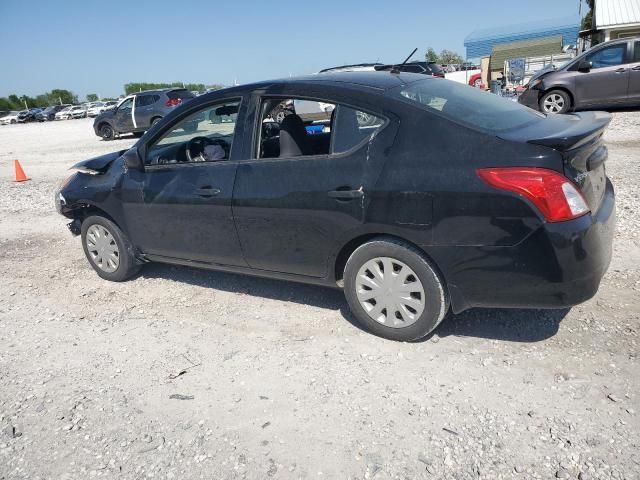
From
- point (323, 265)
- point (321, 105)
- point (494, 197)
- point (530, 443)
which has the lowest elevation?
point (530, 443)

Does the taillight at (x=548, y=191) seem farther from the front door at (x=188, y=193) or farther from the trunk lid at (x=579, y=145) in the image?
the front door at (x=188, y=193)

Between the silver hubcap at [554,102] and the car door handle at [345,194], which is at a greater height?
the car door handle at [345,194]

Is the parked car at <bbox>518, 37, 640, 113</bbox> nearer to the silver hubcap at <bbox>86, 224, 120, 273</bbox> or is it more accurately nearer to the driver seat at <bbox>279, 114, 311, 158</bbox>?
the driver seat at <bbox>279, 114, 311, 158</bbox>

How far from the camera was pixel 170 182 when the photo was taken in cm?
423

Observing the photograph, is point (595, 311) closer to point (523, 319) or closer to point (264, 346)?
point (523, 319)

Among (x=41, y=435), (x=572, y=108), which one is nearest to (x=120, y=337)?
(x=41, y=435)

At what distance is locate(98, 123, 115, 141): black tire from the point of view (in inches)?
811

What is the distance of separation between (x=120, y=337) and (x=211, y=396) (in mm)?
1235

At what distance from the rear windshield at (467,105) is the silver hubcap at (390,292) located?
961 mm

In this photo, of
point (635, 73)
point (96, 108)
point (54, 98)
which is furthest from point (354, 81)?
point (54, 98)

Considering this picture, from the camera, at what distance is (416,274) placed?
3.22 meters

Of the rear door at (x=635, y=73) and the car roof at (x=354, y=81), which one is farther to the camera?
the rear door at (x=635, y=73)

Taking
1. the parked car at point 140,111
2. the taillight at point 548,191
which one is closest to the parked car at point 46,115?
the parked car at point 140,111

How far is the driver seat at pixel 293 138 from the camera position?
148 inches
